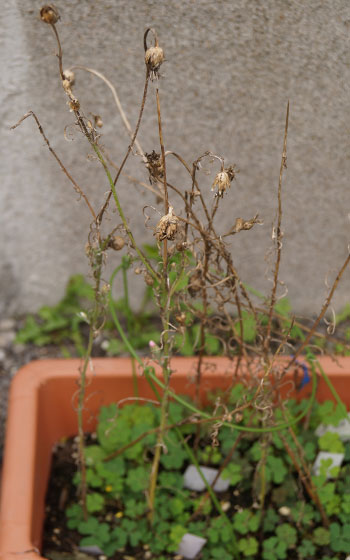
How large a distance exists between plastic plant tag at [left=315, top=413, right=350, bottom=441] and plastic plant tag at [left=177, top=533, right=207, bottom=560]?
14.7 inches

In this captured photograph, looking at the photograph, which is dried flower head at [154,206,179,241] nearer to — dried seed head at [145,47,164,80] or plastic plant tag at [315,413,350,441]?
dried seed head at [145,47,164,80]

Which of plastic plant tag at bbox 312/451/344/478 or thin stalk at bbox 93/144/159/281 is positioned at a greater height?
thin stalk at bbox 93/144/159/281

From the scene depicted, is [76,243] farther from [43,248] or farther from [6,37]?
[6,37]

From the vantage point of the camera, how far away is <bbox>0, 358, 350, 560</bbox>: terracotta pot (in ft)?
4.27

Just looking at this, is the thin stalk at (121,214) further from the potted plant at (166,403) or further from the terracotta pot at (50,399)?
the terracotta pot at (50,399)

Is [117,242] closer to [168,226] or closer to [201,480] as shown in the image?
[168,226]

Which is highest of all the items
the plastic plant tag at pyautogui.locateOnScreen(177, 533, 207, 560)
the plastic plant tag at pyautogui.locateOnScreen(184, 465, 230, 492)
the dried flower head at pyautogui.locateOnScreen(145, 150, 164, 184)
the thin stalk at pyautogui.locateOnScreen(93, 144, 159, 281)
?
the dried flower head at pyautogui.locateOnScreen(145, 150, 164, 184)

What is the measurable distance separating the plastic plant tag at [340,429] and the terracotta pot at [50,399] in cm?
6

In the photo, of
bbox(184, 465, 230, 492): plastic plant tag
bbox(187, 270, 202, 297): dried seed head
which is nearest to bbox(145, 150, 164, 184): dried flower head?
bbox(187, 270, 202, 297): dried seed head

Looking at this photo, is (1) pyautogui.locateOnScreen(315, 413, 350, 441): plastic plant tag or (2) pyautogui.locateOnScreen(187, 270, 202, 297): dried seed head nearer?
(2) pyautogui.locateOnScreen(187, 270, 202, 297): dried seed head

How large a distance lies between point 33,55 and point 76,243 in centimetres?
60

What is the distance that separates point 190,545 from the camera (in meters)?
1.38

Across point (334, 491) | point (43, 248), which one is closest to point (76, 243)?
point (43, 248)

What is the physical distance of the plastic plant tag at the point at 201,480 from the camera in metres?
1.47
